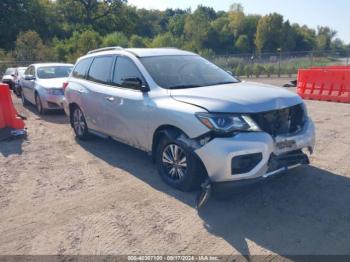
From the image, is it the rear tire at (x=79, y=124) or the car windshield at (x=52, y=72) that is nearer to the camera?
the rear tire at (x=79, y=124)

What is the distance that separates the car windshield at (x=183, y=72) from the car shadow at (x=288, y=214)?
143cm

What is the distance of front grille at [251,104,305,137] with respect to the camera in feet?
14.4

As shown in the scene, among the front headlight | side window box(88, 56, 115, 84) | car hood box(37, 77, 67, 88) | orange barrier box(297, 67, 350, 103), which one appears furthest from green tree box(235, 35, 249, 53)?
the front headlight

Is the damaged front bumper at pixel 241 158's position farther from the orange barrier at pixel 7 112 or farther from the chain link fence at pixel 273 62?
the chain link fence at pixel 273 62

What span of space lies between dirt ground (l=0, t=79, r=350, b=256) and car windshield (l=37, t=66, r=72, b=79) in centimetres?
587

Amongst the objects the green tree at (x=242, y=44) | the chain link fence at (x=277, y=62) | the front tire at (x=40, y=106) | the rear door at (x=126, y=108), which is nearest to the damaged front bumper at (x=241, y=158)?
the rear door at (x=126, y=108)

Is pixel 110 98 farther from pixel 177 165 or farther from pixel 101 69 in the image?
pixel 177 165

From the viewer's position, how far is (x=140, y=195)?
4867 millimetres

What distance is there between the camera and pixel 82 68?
24.6ft

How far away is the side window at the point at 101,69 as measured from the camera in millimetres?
6391

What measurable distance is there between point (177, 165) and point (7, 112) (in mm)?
5307

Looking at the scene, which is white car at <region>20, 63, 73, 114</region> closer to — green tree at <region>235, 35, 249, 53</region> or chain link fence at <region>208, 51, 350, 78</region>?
chain link fence at <region>208, 51, 350, 78</region>

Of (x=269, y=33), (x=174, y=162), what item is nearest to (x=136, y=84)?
(x=174, y=162)

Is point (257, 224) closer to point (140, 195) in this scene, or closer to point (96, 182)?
point (140, 195)
